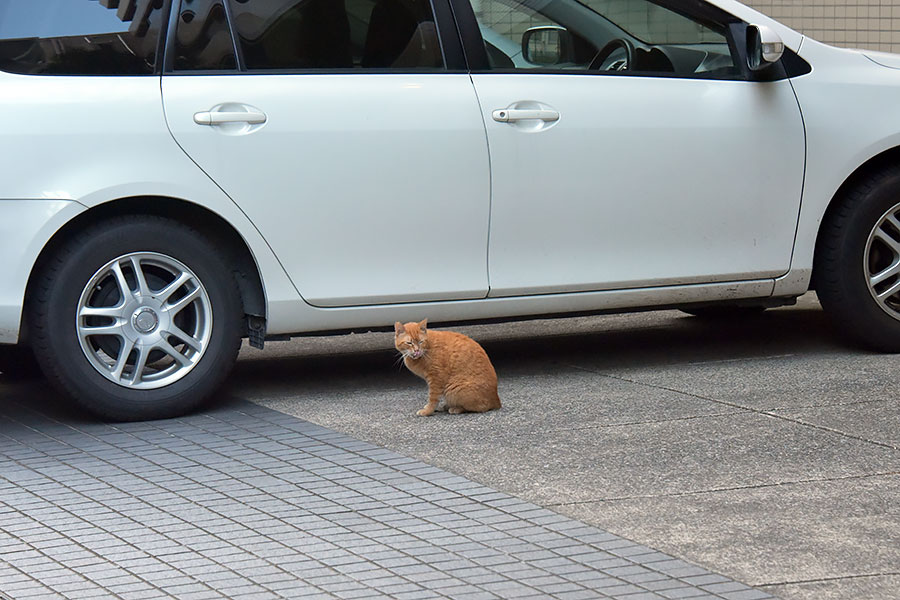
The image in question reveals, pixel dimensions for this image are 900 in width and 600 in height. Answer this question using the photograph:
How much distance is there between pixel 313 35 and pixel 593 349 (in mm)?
2274

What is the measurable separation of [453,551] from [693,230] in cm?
270

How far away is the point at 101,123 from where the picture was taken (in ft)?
18.0

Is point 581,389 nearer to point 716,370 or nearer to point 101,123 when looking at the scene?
point 716,370

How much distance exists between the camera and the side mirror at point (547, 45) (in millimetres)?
6121

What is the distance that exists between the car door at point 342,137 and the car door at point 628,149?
0.54ft

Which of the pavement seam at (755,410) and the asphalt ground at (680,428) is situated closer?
the asphalt ground at (680,428)

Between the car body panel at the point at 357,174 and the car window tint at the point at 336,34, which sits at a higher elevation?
the car window tint at the point at 336,34

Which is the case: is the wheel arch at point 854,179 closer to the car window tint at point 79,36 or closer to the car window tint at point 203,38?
the car window tint at point 203,38

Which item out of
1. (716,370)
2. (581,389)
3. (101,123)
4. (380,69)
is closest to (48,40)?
(101,123)

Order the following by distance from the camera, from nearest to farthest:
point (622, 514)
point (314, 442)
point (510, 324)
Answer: point (622, 514) < point (314, 442) < point (510, 324)

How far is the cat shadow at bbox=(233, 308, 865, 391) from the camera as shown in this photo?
22.1ft

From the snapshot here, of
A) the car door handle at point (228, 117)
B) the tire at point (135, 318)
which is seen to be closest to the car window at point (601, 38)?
the car door handle at point (228, 117)

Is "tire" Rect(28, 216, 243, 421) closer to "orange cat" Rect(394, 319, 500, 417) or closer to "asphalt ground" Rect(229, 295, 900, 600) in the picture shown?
"asphalt ground" Rect(229, 295, 900, 600)

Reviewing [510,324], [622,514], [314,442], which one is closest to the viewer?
[622,514]
